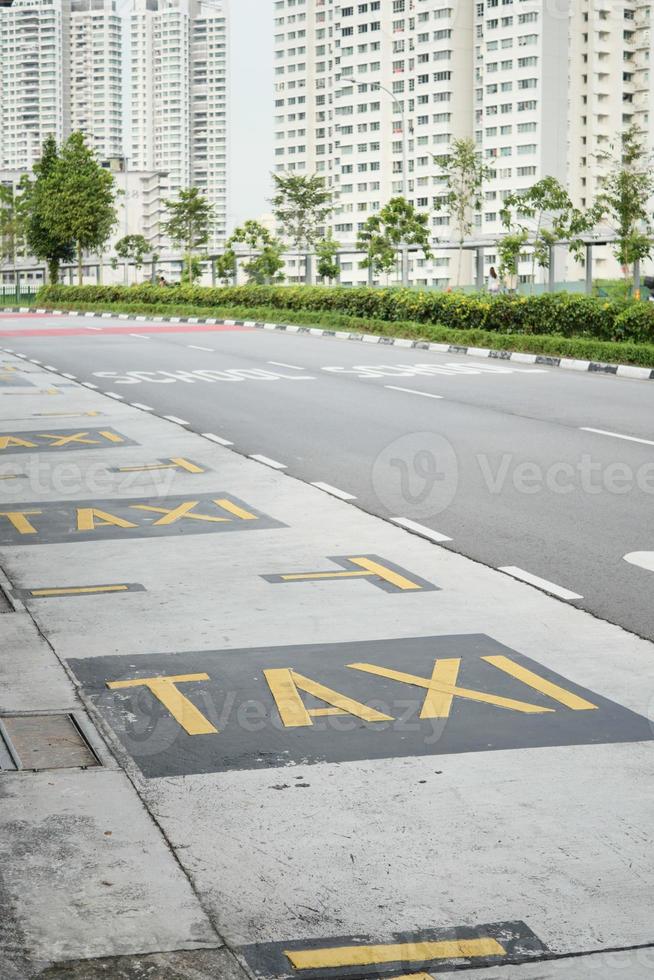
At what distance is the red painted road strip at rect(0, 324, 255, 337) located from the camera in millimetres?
36144

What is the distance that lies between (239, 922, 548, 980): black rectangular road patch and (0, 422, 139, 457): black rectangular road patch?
405 inches

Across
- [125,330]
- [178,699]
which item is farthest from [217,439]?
[125,330]

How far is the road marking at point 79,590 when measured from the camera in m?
7.44

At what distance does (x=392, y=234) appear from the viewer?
152 ft

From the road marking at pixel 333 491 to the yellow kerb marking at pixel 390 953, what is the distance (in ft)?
23.5

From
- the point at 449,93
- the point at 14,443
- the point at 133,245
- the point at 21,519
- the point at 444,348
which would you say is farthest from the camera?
the point at 449,93

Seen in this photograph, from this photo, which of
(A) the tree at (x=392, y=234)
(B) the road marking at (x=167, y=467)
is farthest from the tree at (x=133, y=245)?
(B) the road marking at (x=167, y=467)

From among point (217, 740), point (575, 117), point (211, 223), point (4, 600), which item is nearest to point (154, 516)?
point (4, 600)

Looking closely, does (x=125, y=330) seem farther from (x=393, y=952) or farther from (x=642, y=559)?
(x=393, y=952)

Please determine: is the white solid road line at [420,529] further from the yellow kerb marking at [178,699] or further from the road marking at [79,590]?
the yellow kerb marking at [178,699]

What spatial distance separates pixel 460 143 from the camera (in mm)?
50188

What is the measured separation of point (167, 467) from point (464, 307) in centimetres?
1914

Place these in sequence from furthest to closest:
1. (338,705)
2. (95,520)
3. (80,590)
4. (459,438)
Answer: (459,438) → (95,520) → (80,590) → (338,705)

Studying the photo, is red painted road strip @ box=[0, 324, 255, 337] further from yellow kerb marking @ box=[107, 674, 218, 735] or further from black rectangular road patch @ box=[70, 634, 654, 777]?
yellow kerb marking @ box=[107, 674, 218, 735]
